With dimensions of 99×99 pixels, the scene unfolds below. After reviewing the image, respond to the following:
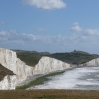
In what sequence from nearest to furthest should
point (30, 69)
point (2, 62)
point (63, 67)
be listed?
point (2, 62) < point (30, 69) < point (63, 67)

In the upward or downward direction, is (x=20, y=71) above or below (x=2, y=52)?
below

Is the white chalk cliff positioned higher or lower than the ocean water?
higher

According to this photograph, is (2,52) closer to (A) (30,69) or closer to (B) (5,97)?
(A) (30,69)

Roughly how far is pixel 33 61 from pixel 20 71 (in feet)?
71.0

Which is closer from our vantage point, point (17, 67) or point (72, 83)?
point (72, 83)

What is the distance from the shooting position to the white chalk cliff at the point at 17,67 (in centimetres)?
4059

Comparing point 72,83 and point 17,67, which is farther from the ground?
point 17,67

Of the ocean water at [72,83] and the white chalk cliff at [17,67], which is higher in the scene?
the white chalk cliff at [17,67]

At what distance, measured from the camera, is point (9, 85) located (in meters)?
40.8

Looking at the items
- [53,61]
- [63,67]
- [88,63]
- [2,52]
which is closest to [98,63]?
[88,63]

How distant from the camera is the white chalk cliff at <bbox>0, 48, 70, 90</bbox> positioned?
133 ft

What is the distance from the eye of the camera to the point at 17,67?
6431 centimetres

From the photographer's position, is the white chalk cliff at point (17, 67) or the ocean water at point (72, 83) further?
the ocean water at point (72, 83)

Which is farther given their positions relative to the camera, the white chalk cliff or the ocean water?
the ocean water
